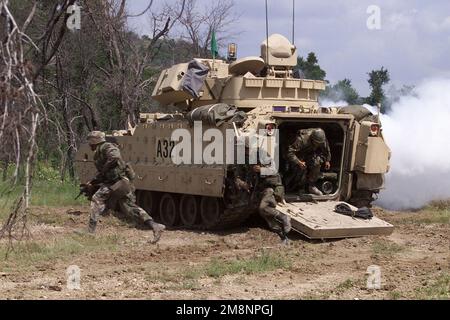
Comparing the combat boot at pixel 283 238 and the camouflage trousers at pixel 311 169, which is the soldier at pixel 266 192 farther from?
the camouflage trousers at pixel 311 169

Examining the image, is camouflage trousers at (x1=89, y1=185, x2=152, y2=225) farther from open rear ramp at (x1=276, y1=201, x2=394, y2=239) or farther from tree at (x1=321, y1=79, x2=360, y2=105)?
tree at (x1=321, y1=79, x2=360, y2=105)

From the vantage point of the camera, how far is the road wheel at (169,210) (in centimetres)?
1487

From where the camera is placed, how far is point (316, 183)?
44.1 feet

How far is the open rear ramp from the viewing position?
38.0ft

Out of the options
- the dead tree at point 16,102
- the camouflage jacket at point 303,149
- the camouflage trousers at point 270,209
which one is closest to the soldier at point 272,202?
the camouflage trousers at point 270,209

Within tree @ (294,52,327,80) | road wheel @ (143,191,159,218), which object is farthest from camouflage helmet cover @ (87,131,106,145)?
tree @ (294,52,327,80)

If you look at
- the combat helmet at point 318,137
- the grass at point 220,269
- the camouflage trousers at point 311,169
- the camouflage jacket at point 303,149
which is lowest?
the grass at point 220,269

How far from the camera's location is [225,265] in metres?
9.41

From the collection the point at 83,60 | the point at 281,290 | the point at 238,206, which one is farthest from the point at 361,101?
the point at 281,290

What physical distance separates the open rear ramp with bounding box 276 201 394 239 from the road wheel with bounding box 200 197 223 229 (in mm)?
1245

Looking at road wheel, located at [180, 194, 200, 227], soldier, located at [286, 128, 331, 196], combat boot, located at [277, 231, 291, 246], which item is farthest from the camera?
road wheel, located at [180, 194, 200, 227]

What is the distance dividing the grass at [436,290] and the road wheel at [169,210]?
7.06 meters
